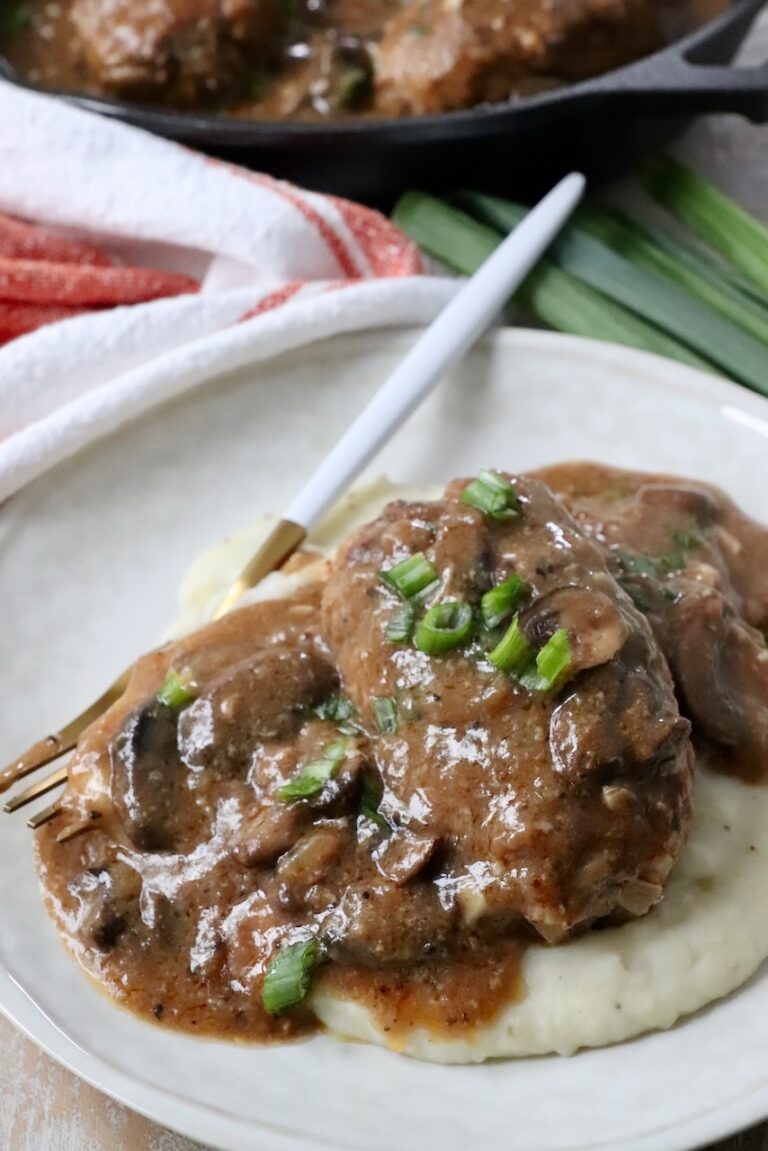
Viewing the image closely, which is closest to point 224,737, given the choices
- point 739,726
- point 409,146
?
point 739,726

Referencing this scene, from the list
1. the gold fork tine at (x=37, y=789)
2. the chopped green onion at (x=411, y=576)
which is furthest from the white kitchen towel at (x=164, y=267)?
the chopped green onion at (x=411, y=576)

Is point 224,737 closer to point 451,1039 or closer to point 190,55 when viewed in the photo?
point 451,1039

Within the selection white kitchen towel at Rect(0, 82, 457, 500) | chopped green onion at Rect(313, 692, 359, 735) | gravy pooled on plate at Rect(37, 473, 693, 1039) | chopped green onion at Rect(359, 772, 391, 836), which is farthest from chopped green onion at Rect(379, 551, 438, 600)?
white kitchen towel at Rect(0, 82, 457, 500)

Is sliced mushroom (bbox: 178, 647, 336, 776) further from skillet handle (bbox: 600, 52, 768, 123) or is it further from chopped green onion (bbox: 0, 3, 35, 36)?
chopped green onion (bbox: 0, 3, 35, 36)

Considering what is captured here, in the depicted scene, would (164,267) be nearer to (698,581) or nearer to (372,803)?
(698,581)

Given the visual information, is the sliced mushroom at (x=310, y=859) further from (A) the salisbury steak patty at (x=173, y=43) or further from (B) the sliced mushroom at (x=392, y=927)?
(A) the salisbury steak patty at (x=173, y=43)
